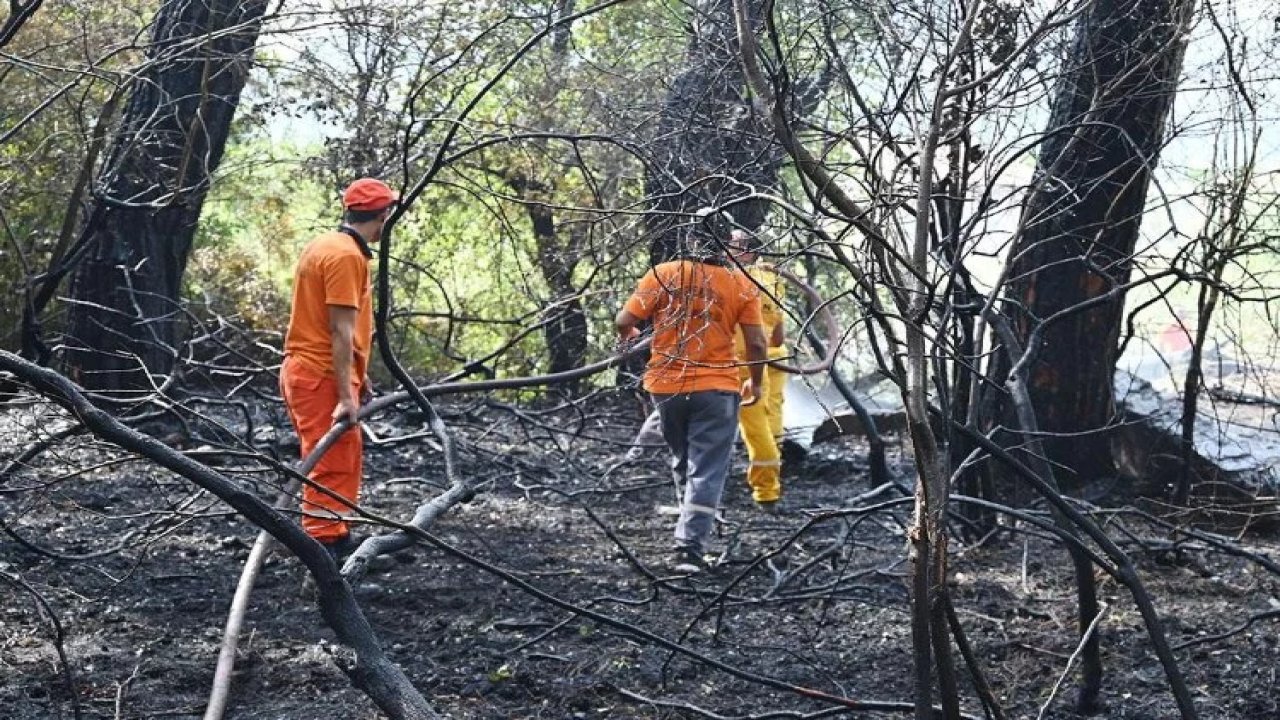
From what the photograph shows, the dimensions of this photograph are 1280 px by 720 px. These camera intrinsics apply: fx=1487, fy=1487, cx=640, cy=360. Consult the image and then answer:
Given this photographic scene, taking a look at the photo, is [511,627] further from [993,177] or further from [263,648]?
[993,177]

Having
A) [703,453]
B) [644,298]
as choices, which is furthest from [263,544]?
[703,453]

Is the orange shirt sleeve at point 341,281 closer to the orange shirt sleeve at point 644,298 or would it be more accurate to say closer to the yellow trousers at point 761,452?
the orange shirt sleeve at point 644,298

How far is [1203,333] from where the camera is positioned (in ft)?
22.5

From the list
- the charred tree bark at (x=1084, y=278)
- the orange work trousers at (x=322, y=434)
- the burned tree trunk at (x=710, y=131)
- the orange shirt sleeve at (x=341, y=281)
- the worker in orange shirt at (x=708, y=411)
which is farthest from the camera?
the worker in orange shirt at (x=708, y=411)

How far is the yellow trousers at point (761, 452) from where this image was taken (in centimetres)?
948

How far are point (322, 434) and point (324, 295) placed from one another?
0.62 m

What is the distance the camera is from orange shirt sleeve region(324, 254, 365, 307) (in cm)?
646

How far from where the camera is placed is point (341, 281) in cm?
646

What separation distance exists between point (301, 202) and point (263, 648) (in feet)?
33.4

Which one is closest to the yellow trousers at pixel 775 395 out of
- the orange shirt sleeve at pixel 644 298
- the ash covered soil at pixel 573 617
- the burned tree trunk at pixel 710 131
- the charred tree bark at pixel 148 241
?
the ash covered soil at pixel 573 617

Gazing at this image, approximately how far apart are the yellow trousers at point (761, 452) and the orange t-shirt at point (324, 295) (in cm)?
335

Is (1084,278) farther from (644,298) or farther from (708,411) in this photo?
(644,298)

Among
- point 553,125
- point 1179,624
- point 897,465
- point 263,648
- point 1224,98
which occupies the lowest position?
point 263,648

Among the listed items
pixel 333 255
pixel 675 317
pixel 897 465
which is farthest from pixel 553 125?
pixel 675 317
